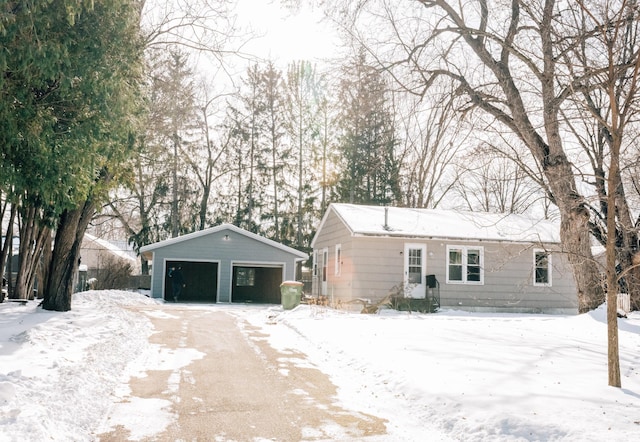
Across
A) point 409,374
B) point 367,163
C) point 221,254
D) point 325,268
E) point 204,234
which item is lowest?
point 409,374

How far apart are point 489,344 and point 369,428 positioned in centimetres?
552

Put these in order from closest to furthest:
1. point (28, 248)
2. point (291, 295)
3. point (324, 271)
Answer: point (28, 248) → point (291, 295) → point (324, 271)

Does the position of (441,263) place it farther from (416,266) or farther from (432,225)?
(432,225)

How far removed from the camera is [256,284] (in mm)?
29875

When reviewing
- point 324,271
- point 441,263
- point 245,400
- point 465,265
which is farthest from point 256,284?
point 245,400

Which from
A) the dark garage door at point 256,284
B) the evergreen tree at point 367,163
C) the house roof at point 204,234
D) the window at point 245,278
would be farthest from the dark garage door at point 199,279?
the evergreen tree at point 367,163

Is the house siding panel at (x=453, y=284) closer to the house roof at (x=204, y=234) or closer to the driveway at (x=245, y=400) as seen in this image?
the house roof at (x=204, y=234)

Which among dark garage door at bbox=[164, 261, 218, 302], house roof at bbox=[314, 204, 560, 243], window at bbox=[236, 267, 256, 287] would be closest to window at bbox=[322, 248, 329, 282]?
house roof at bbox=[314, 204, 560, 243]

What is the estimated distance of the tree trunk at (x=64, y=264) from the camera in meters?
13.1

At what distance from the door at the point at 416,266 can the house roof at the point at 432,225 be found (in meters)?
0.65

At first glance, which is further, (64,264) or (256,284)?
A: (256,284)

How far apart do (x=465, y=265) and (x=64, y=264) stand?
14.9m

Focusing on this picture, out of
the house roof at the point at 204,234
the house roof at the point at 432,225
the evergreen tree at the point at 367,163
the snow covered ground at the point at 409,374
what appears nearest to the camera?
the snow covered ground at the point at 409,374

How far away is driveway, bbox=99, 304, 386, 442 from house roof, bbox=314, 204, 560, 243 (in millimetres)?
11370
